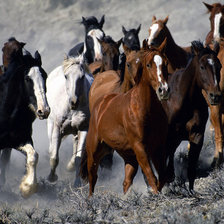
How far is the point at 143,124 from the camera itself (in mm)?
7098

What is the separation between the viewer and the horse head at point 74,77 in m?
10.1

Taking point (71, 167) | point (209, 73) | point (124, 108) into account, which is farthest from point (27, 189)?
point (71, 167)

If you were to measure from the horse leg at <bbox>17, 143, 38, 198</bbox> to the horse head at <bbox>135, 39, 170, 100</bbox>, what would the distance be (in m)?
2.05

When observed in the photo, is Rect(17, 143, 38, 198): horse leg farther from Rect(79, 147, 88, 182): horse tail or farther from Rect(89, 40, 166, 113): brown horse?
Rect(89, 40, 166, 113): brown horse

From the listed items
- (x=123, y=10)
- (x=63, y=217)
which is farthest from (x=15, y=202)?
(x=123, y=10)

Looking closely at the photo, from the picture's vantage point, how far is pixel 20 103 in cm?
848

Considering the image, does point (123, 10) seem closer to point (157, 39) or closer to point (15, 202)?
point (157, 39)

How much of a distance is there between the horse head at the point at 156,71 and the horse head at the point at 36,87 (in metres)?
1.60

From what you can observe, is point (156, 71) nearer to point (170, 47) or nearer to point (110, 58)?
point (170, 47)

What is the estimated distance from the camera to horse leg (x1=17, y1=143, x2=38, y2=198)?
8.30 metres

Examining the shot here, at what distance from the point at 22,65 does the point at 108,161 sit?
10.2 ft

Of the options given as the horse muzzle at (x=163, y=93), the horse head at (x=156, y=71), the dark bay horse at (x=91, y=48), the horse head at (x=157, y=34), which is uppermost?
the dark bay horse at (x=91, y=48)

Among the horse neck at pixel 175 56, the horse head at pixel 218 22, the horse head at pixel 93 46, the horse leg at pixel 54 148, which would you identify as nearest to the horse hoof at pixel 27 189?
the horse leg at pixel 54 148

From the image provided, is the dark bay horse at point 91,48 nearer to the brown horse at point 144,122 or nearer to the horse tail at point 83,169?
the horse tail at point 83,169
